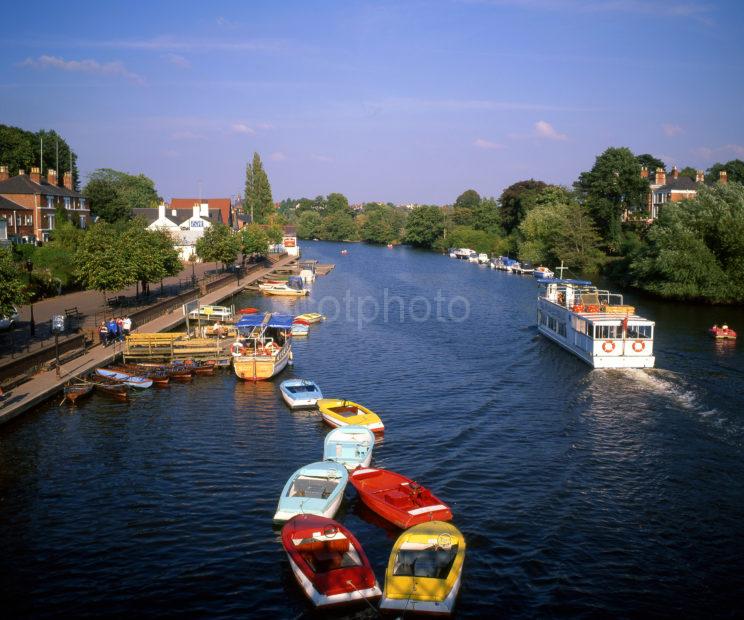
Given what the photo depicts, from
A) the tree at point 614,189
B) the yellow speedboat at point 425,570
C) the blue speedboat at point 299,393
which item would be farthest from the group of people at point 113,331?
the tree at point 614,189

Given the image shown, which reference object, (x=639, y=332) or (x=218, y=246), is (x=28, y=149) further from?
(x=639, y=332)

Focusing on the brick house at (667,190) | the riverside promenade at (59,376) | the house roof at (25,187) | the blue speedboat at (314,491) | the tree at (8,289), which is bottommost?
the blue speedboat at (314,491)

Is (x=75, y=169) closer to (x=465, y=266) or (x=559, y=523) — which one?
(x=465, y=266)

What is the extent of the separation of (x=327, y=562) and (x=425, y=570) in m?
2.49

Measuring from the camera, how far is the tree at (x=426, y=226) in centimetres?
17325

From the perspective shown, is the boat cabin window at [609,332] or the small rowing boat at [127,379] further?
the boat cabin window at [609,332]

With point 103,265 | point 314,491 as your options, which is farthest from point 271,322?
point 314,491

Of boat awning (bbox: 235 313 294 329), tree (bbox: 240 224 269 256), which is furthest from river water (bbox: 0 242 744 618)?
tree (bbox: 240 224 269 256)

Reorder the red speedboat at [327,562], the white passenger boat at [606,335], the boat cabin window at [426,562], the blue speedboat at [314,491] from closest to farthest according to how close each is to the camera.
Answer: the red speedboat at [327,562]
the boat cabin window at [426,562]
the blue speedboat at [314,491]
the white passenger boat at [606,335]

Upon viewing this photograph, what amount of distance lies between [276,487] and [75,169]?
128 meters

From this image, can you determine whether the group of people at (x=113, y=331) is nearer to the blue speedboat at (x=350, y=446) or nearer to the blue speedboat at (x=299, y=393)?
the blue speedboat at (x=299, y=393)

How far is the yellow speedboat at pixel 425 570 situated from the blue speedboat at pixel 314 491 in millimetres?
3693

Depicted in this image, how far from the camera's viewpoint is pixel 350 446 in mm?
25031

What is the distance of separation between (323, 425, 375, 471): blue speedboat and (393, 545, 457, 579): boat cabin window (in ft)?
24.0
